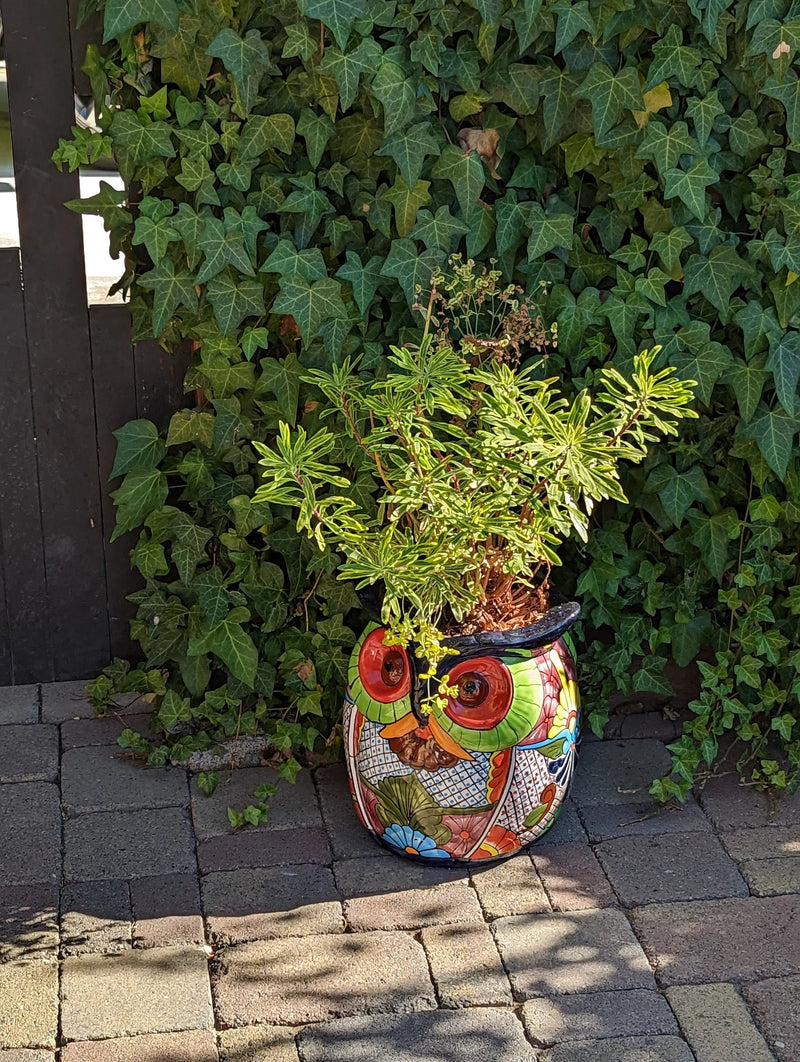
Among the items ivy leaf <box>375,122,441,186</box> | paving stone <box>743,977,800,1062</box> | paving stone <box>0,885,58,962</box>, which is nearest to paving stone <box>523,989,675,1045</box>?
paving stone <box>743,977,800,1062</box>

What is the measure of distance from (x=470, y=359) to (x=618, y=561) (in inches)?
29.5

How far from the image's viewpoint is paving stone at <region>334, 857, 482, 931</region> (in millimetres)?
2934

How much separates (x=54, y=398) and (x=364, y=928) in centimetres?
176

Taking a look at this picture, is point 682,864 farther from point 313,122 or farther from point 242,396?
point 313,122

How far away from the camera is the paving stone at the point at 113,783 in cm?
335

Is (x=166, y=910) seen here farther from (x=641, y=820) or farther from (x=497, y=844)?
(x=641, y=820)

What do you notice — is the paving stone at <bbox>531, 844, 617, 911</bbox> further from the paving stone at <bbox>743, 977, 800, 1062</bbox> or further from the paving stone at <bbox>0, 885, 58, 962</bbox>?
the paving stone at <bbox>0, 885, 58, 962</bbox>

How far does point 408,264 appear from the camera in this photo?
123 inches

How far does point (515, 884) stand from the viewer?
3.06m

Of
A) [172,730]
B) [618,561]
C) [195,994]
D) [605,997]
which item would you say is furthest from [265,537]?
[605,997]

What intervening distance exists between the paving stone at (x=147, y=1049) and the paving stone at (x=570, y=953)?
68 cm

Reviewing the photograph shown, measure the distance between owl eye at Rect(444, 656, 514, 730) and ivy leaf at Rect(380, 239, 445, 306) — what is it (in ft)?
3.07

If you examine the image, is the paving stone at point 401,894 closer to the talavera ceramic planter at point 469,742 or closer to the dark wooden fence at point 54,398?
the talavera ceramic planter at point 469,742

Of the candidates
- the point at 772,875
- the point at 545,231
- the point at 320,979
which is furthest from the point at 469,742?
the point at 545,231
